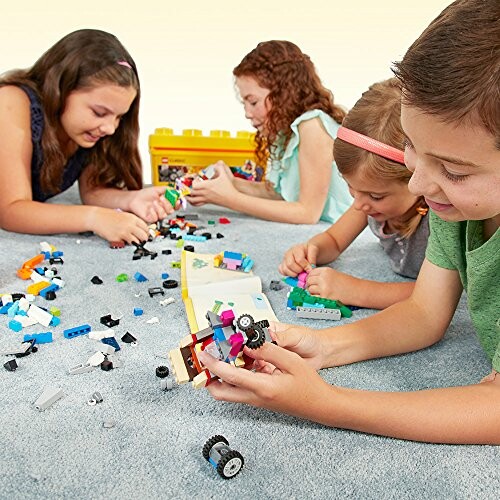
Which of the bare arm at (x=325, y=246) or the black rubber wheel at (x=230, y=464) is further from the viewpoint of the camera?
the bare arm at (x=325, y=246)

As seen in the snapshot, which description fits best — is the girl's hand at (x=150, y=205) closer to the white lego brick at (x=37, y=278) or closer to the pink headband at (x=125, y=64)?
the pink headband at (x=125, y=64)

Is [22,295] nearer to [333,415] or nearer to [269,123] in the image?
[333,415]

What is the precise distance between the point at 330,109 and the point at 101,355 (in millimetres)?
1089

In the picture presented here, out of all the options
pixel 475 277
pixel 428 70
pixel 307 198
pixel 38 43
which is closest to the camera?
pixel 428 70

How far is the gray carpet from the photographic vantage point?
684 millimetres

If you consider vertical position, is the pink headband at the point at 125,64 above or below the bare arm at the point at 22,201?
above

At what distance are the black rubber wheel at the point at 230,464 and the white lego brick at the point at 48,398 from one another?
0.27 metres

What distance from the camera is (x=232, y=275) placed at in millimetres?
1270

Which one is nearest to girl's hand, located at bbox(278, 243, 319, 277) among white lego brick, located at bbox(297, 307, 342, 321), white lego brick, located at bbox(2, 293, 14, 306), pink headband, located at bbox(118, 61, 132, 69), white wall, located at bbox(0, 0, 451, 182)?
white lego brick, located at bbox(297, 307, 342, 321)

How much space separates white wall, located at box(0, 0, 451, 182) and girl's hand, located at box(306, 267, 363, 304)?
1583 mm

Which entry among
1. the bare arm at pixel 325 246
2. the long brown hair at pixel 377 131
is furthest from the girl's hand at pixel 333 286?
the long brown hair at pixel 377 131

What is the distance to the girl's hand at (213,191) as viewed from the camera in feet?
5.66

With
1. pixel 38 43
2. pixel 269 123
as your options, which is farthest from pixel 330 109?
pixel 38 43

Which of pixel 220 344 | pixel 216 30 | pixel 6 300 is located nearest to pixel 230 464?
pixel 220 344
